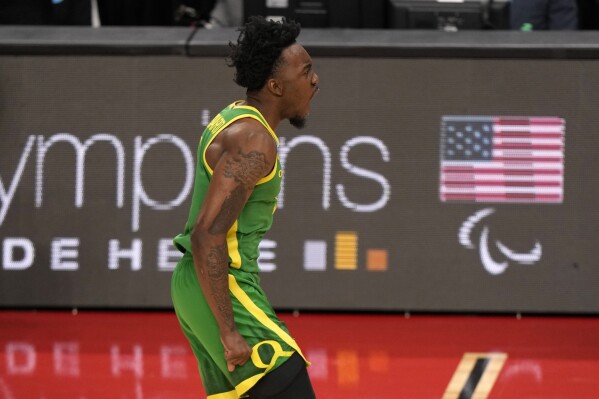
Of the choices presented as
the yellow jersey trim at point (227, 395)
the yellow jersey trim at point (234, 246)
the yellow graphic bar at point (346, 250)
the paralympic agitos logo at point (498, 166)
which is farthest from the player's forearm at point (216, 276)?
the paralympic agitos logo at point (498, 166)

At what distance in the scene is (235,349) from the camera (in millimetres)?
3424

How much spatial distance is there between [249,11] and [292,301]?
2069mm

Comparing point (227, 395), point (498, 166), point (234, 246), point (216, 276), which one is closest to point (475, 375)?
point (498, 166)

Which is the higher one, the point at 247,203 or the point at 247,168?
the point at 247,168

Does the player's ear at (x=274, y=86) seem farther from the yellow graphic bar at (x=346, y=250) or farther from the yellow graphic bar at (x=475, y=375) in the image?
the yellow graphic bar at (x=346, y=250)

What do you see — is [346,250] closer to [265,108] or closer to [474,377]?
[474,377]

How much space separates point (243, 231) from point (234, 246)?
0.17 feet

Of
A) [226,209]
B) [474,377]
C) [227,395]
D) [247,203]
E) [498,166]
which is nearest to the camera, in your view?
[226,209]

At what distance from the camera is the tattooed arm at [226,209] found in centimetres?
337

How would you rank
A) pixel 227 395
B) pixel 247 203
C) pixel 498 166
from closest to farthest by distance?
1. pixel 247 203
2. pixel 227 395
3. pixel 498 166

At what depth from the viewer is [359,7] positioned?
805 centimetres

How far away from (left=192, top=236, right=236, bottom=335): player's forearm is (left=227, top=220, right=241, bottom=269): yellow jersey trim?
0.33 ft

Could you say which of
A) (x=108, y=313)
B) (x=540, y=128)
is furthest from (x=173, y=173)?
(x=540, y=128)

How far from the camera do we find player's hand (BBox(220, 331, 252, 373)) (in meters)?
3.43
